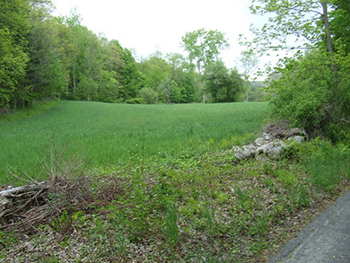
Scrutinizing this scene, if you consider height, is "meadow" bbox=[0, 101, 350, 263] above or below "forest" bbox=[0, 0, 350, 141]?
below

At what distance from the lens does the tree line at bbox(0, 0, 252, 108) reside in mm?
25406

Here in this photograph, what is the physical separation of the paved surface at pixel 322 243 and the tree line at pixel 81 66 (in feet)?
81.5

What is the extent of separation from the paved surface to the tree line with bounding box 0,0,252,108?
24.8m

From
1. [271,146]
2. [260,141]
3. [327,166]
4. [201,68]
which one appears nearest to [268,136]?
[260,141]

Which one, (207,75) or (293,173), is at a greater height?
(207,75)

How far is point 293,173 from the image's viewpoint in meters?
6.96

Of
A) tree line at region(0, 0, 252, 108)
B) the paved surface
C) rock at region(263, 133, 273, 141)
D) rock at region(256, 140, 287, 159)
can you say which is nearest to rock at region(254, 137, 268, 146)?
rock at region(263, 133, 273, 141)

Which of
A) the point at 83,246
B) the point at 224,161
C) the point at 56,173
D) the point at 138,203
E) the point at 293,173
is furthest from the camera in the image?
the point at 224,161

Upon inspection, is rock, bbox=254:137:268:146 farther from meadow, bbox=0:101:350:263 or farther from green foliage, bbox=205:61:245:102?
green foliage, bbox=205:61:245:102

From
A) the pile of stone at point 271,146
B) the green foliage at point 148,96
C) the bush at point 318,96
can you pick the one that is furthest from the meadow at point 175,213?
the green foliage at point 148,96

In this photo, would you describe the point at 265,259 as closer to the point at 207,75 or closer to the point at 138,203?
the point at 138,203

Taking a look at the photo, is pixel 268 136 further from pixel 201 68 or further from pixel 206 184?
pixel 201 68

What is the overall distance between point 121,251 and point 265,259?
6.36 ft

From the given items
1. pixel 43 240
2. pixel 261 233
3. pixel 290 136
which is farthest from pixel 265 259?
pixel 290 136
